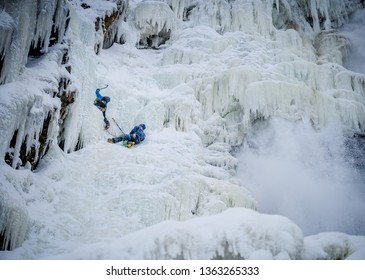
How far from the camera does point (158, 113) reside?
412 inches

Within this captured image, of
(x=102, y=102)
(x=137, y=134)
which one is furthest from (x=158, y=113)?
(x=102, y=102)

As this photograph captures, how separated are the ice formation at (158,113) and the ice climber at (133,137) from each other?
266mm

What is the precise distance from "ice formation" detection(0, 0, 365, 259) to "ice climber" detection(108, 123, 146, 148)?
0.27 meters

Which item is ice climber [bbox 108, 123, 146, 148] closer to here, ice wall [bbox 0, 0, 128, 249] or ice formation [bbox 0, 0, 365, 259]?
ice formation [bbox 0, 0, 365, 259]

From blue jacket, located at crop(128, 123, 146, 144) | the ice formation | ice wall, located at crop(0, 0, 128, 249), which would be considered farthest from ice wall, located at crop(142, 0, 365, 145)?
ice wall, located at crop(0, 0, 128, 249)

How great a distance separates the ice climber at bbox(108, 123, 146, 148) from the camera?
9219mm

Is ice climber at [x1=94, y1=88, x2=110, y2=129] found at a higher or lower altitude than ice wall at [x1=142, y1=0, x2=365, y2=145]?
lower

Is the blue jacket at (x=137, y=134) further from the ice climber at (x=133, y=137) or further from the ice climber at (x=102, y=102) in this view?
the ice climber at (x=102, y=102)

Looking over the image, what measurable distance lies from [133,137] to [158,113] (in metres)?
1.59

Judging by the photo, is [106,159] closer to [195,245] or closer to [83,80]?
[83,80]

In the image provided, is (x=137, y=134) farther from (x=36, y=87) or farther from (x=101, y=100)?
(x=36, y=87)

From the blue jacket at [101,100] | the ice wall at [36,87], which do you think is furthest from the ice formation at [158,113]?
the blue jacket at [101,100]

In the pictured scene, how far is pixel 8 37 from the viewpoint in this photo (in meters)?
5.76

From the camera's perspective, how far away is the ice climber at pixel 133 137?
9219mm
